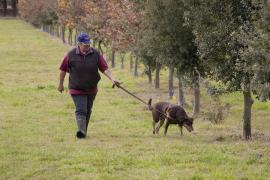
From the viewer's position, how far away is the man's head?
12594 mm

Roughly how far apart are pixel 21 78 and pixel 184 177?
24571 millimetres

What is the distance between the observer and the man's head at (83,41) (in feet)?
41.3

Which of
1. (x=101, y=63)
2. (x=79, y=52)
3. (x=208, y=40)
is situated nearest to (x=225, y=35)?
(x=208, y=40)

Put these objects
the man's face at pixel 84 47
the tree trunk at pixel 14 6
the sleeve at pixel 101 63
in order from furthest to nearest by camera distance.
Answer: the tree trunk at pixel 14 6 → the sleeve at pixel 101 63 → the man's face at pixel 84 47

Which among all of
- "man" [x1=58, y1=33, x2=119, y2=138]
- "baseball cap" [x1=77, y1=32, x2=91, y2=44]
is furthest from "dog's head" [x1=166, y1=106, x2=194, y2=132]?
"baseball cap" [x1=77, y1=32, x2=91, y2=44]

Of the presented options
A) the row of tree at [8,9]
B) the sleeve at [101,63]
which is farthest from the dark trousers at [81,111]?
the row of tree at [8,9]

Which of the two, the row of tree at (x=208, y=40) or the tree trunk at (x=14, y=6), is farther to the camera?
the tree trunk at (x=14, y=6)

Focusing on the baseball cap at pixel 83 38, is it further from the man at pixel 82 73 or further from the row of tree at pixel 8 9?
the row of tree at pixel 8 9

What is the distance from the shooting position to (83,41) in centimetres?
1262

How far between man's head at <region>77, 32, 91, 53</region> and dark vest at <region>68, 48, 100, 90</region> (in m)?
0.15

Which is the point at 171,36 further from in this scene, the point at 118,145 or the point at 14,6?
the point at 14,6

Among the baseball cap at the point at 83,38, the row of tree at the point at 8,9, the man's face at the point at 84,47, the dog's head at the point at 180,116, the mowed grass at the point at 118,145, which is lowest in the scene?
the mowed grass at the point at 118,145

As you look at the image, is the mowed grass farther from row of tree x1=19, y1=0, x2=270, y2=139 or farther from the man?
row of tree x1=19, y1=0, x2=270, y2=139

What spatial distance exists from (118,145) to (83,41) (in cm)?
229
